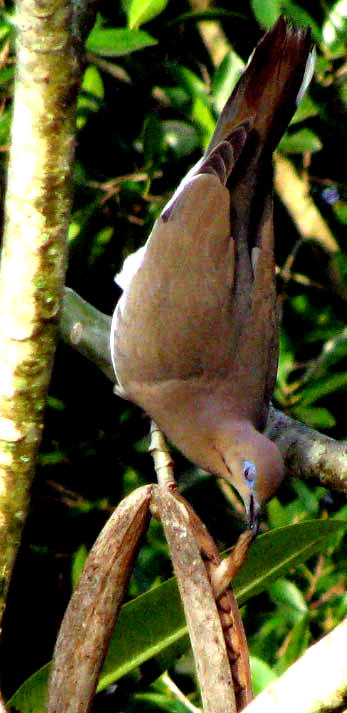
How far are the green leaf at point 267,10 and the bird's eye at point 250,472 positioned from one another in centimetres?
116

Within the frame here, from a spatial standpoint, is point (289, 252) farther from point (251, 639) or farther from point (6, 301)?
point (6, 301)

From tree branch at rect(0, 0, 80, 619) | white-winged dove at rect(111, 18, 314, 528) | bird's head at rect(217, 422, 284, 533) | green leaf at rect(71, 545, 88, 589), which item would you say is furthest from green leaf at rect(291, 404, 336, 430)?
tree branch at rect(0, 0, 80, 619)

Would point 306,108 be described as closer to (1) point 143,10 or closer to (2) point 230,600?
(1) point 143,10

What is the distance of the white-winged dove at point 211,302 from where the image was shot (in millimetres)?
2793

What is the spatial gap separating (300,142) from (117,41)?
63 cm

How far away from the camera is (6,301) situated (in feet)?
6.49

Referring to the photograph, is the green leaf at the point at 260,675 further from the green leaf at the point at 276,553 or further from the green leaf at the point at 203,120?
the green leaf at the point at 203,120

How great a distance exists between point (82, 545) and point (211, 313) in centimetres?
78

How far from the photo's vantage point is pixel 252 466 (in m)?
2.51

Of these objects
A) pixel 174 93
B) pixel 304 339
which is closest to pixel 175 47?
pixel 174 93

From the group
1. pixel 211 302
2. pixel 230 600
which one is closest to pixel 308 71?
pixel 211 302

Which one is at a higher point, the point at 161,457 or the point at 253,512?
the point at 253,512

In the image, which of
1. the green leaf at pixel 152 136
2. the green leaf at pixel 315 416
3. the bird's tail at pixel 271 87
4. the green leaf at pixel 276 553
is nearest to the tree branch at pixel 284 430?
the green leaf at pixel 315 416

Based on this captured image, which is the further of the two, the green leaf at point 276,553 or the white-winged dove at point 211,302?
the white-winged dove at point 211,302
